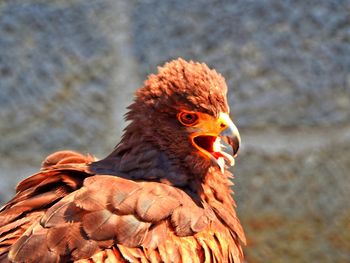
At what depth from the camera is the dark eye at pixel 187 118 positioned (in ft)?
6.04

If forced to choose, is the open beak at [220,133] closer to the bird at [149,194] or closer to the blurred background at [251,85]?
the bird at [149,194]

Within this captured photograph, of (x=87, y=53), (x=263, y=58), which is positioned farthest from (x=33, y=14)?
(x=263, y=58)

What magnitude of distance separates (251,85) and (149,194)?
2.32ft

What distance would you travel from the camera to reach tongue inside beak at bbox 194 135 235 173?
1.86 m

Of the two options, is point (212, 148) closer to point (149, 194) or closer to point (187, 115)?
point (187, 115)

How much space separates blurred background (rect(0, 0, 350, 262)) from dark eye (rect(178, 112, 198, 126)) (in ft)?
Result: 1.73

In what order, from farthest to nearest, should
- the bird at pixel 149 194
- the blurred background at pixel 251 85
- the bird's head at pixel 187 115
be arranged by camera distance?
the blurred background at pixel 251 85 → the bird's head at pixel 187 115 → the bird at pixel 149 194

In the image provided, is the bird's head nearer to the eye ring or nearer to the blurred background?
the eye ring

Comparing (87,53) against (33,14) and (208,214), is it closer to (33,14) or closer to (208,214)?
(33,14)

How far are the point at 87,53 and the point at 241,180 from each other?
525 mm

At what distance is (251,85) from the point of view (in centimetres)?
237

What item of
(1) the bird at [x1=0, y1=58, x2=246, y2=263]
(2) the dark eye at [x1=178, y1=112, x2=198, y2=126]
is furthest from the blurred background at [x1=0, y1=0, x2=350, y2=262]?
(2) the dark eye at [x1=178, y1=112, x2=198, y2=126]

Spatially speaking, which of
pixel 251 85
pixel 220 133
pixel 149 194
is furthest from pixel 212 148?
pixel 251 85

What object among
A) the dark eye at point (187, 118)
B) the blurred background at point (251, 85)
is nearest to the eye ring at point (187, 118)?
the dark eye at point (187, 118)
